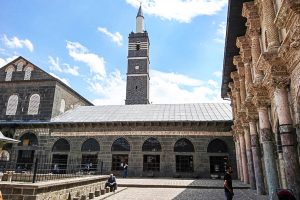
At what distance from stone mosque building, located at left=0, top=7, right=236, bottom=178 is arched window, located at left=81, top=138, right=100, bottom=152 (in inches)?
3.6

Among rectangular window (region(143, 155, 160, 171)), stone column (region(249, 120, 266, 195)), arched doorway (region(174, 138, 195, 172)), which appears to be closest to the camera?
stone column (region(249, 120, 266, 195))

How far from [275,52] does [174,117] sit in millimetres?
16417

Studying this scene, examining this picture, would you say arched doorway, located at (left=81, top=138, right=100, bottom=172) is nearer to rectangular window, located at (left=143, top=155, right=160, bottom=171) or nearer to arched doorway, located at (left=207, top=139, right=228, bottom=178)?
rectangular window, located at (left=143, top=155, right=160, bottom=171)

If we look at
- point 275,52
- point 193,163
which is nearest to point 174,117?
point 193,163

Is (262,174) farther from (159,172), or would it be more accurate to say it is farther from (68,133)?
(68,133)

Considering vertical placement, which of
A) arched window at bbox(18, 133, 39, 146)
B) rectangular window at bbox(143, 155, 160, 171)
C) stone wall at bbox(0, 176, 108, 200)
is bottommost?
stone wall at bbox(0, 176, 108, 200)

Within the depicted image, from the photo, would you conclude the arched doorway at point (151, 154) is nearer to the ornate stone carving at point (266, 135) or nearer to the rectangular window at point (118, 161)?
the rectangular window at point (118, 161)

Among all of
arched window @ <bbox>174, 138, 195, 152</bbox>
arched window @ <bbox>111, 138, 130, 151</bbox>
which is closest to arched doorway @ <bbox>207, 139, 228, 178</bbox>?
arched window @ <bbox>174, 138, 195, 152</bbox>

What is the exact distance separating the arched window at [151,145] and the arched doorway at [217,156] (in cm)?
447

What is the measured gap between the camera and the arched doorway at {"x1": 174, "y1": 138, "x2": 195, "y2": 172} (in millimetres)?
21844

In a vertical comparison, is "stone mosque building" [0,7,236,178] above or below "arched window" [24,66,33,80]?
below

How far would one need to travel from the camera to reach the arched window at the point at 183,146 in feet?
72.6

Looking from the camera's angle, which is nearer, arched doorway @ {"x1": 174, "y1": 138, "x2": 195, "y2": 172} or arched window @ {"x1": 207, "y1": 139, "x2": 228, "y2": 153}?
arched window @ {"x1": 207, "y1": 139, "x2": 228, "y2": 153}

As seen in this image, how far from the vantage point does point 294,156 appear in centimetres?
692
